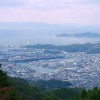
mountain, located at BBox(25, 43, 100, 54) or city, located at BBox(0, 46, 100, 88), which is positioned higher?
mountain, located at BBox(25, 43, 100, 54)

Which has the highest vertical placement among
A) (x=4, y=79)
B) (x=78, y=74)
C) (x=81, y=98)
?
(x=4, y=79)

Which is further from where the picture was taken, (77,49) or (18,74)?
(77,49)

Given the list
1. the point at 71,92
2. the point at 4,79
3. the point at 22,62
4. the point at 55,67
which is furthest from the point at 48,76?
the point at 4,79

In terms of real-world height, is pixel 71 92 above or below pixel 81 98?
below

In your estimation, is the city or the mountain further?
the mountain

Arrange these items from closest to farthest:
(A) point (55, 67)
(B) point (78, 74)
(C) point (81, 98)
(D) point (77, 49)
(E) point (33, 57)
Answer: (C) point (81, 98) → (B) point (78, 74) → (A) point (55, 67) → (E) point (33, 57) → (D) point (77, 49)

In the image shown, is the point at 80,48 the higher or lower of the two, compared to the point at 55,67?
higher

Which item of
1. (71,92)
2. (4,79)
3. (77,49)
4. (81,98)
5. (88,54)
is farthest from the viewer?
(77,49)

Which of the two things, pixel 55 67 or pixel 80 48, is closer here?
pixel 55 67

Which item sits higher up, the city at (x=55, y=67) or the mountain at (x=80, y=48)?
the mountain at (x=80, y=48)

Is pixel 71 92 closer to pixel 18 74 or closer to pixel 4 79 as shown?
pixel 4 79

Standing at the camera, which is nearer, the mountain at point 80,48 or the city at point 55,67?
the city at point 55,67
